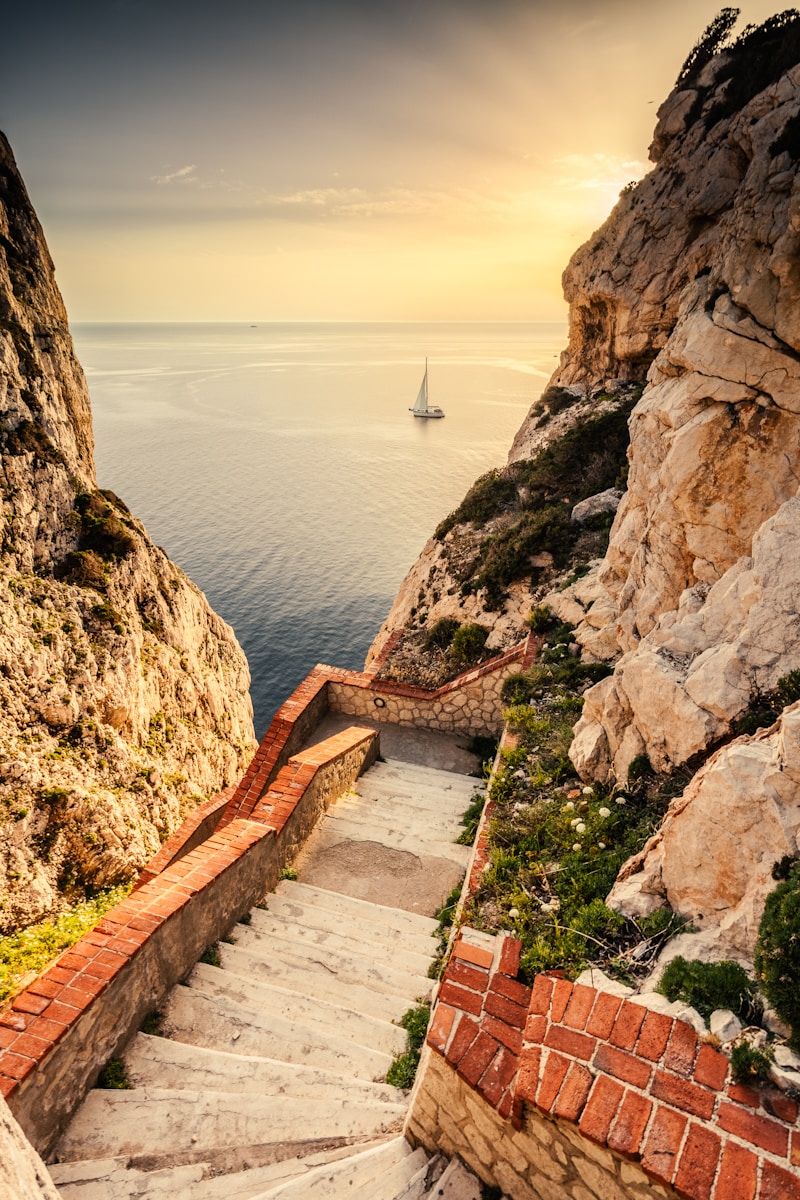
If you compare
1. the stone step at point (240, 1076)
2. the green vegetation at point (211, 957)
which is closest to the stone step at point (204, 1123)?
the stone step at point (240, 1076)

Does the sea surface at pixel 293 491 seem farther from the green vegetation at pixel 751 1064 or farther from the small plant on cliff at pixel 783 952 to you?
the green vegetation at pixel 751 1064

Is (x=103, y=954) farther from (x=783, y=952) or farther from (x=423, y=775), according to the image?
(x=423, y=775)

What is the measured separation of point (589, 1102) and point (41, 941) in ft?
36.4

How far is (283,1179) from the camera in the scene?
13.1 feet

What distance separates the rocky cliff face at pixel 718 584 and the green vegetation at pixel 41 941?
9.59m

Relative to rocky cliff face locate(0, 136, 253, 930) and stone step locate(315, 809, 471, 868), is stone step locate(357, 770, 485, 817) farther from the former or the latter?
rocky cliff face locate(0, 136, 253, 930)

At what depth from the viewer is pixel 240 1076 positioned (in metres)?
4.70

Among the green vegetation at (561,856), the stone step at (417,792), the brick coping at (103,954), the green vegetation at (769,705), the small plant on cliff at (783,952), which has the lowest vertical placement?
the stone step at (417,792)

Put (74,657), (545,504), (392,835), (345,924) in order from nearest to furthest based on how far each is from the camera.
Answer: (345,924)
(392,835)
(74,657)
(545,504)

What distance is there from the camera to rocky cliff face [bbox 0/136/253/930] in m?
14.0

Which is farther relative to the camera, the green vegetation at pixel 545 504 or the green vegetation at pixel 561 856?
the green vegetation at pixel 545 504

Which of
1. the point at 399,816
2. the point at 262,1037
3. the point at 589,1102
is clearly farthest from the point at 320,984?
the point at 399,816

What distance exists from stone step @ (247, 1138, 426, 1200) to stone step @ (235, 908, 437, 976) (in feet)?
5.99

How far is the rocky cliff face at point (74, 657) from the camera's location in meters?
14.0
